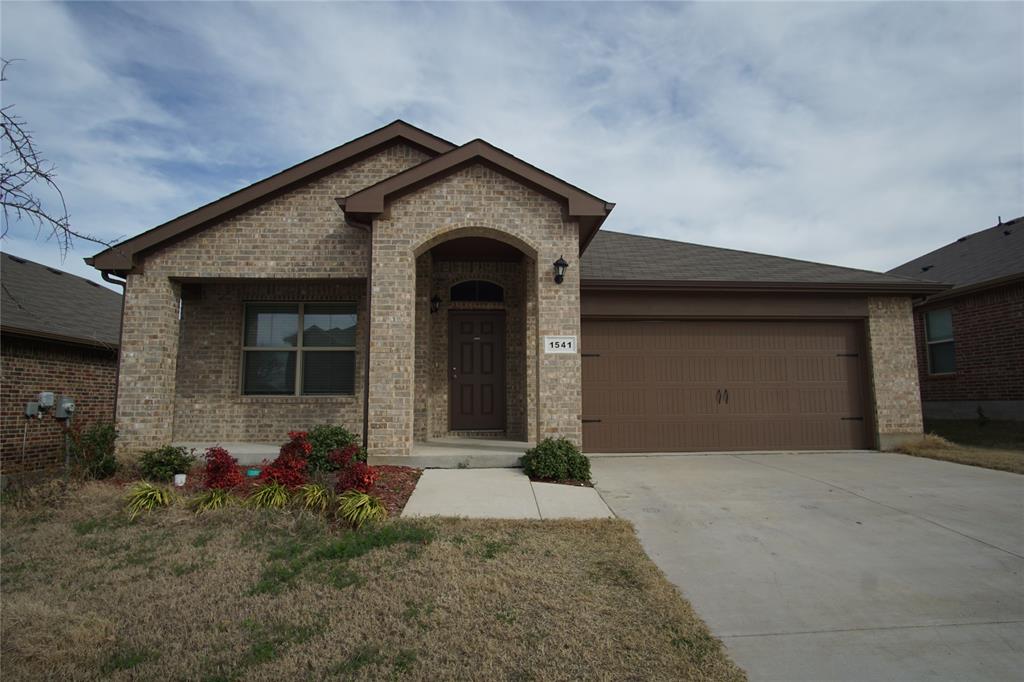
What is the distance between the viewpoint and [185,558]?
15.5ft

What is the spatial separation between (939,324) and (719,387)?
7.59 m

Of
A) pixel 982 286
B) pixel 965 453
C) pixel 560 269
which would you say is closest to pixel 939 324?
pixel 982 286

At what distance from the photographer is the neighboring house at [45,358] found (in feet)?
31.4

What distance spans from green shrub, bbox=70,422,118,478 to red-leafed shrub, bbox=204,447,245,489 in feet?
7.69

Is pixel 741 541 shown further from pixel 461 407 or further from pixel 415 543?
pixel 461 407

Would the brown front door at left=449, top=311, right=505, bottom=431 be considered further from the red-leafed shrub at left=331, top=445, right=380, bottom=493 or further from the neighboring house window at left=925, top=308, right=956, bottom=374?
the neighboring house window at left=925, top=308, right=956, bottom=374

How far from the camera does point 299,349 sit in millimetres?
9820

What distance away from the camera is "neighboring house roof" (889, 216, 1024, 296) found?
39.2 ft

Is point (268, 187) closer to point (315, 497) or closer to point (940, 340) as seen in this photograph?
point (315, 497)

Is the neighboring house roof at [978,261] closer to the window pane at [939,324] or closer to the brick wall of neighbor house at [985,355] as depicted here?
the brick wall of neighbor house at [985,355]

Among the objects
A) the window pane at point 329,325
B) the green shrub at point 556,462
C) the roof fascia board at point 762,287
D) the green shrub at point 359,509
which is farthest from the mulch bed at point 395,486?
the roof fascia board at point 762,287

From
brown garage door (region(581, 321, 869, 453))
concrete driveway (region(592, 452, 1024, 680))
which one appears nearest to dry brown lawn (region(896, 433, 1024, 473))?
concrete driveway (region(592, 452, 1024, 680))

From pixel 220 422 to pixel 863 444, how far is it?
11.3m

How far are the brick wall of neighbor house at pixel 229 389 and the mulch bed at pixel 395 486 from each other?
2575mm
